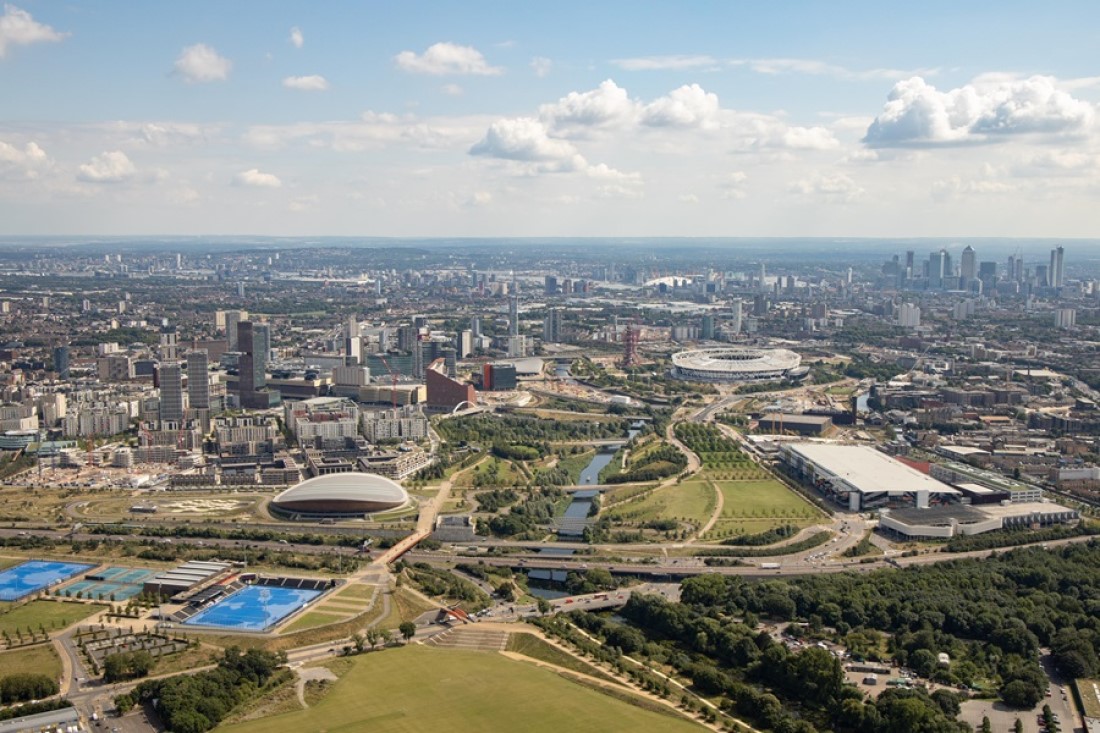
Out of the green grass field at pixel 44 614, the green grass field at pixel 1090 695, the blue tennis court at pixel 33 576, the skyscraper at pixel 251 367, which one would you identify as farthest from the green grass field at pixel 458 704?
the skyscraper at pixel 251 367

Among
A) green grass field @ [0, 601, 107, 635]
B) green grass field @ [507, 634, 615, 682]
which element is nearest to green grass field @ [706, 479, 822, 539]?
green grass field @ [507, 634, 615, 682]

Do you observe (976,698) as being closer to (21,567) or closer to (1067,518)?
(1067,518)

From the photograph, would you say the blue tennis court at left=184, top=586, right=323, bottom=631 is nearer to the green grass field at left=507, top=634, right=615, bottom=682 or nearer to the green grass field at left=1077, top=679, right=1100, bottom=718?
the green grass field at left=507, top=634, right=615, bottom=682

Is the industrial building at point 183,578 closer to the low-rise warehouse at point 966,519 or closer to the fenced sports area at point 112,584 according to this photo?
the fenced sports area at point 112,584

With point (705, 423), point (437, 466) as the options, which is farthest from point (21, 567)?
point (705, 423)

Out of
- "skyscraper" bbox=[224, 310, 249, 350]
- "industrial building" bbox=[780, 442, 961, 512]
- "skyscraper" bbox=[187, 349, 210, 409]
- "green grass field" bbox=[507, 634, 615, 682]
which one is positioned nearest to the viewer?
"green grass field" bbox=[507, 634, 615, 682]

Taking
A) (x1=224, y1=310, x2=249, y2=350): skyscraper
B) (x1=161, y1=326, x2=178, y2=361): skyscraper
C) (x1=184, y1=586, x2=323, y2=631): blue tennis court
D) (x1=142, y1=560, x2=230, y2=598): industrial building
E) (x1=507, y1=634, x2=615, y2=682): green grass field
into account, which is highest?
(x1=224, y1=310, x2=249, y2=350): skyscraper
